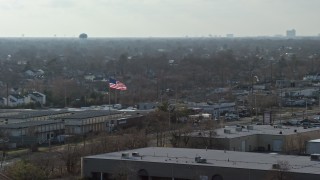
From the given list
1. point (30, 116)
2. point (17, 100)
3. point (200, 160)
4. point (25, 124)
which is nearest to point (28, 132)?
point (25, 124)

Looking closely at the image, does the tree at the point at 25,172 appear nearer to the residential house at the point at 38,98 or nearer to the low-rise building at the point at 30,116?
the low-rise building at the point at 30,116

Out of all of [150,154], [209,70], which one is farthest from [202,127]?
Result: [209,70]

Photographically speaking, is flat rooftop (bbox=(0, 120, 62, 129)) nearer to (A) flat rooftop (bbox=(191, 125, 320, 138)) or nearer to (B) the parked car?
(A) flat rooftop (bbox=(191, 125, 320, 138))

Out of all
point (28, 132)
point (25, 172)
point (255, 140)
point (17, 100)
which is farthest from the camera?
point (17, 100)

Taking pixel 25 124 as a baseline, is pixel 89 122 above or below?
below

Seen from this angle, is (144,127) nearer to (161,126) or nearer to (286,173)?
(161,126)

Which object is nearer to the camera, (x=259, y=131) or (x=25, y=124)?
(x=259, y=131)

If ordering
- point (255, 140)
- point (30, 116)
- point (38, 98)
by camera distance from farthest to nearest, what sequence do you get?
1. point (38, 98)
2. point (30, 116)
3. point (255, 140)

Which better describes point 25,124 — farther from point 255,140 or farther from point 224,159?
point 224,159
